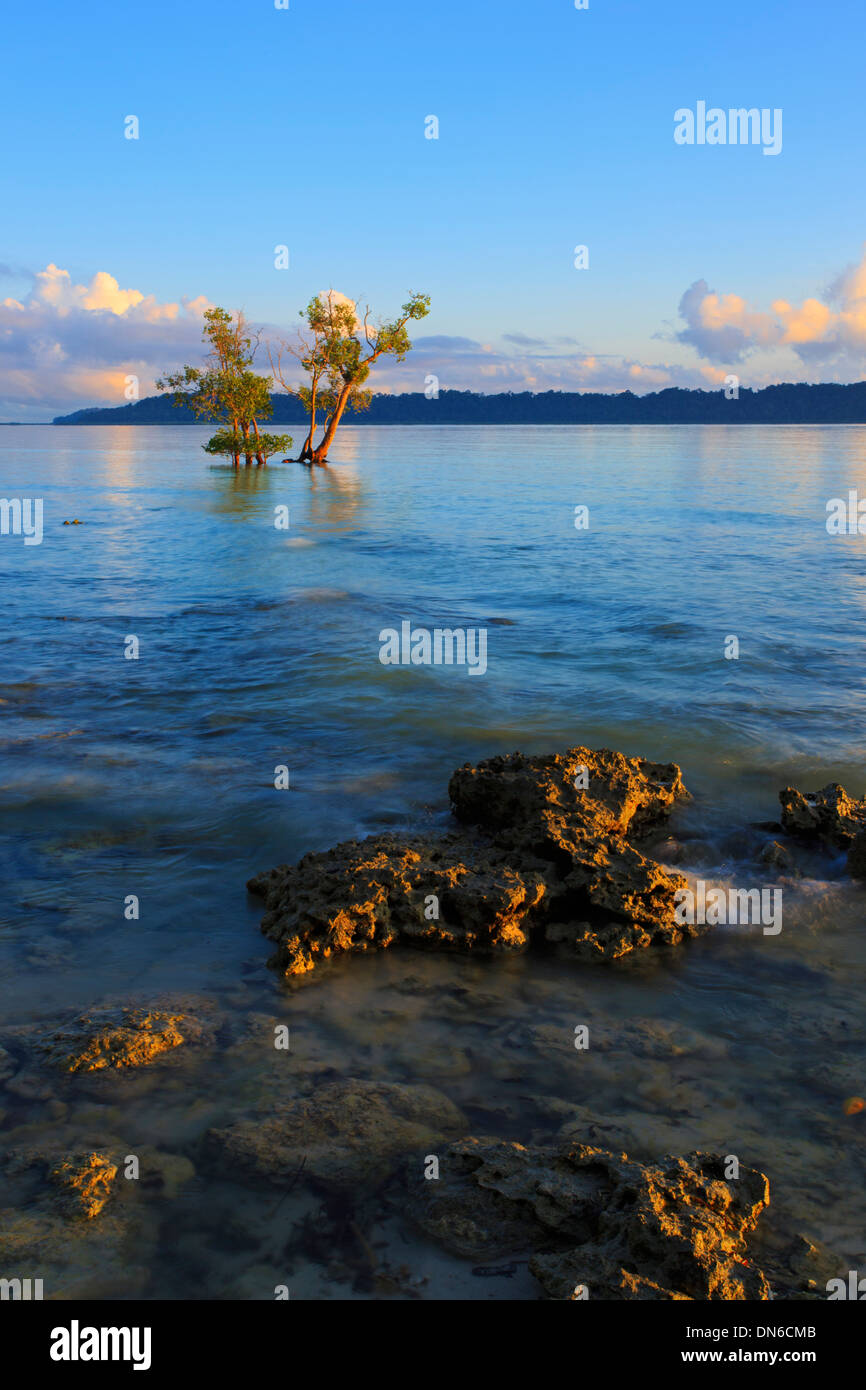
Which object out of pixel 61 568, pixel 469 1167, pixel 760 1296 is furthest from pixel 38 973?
pixel 61 568

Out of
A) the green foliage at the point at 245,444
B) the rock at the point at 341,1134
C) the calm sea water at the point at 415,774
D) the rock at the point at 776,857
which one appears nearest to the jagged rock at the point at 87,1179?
the calm sea water at the point at 415,774

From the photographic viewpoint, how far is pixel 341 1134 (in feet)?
14.6

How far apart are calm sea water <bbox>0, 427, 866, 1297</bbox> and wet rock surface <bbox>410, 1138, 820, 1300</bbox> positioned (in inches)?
8.4

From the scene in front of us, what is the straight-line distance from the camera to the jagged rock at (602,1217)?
3645 millimetres

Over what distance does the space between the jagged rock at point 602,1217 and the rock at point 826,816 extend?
4.33 m

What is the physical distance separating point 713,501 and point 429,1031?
44800 mm

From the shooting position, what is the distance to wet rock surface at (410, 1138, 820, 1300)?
3641 mm

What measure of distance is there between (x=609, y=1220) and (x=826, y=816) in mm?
5000

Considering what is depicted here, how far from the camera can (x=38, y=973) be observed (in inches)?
234

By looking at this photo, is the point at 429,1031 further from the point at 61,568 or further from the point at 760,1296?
the point at 61,568

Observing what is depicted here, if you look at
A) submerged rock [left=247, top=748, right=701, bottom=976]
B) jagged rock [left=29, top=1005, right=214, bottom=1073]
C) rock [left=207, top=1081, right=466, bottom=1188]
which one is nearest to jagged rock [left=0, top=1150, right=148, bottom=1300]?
rock [left=207, top=1081, right=466, bottom=1188]

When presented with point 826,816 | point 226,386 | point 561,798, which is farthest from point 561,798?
point 226,386

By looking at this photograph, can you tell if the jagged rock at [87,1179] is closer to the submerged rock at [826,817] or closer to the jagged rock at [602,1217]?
the jagged rock at [602,1217]

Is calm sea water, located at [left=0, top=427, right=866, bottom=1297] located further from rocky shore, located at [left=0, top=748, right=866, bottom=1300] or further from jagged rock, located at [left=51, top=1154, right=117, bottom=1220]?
jagged rock, located at [left=51, top=1154, right=117, bottom=1220]
